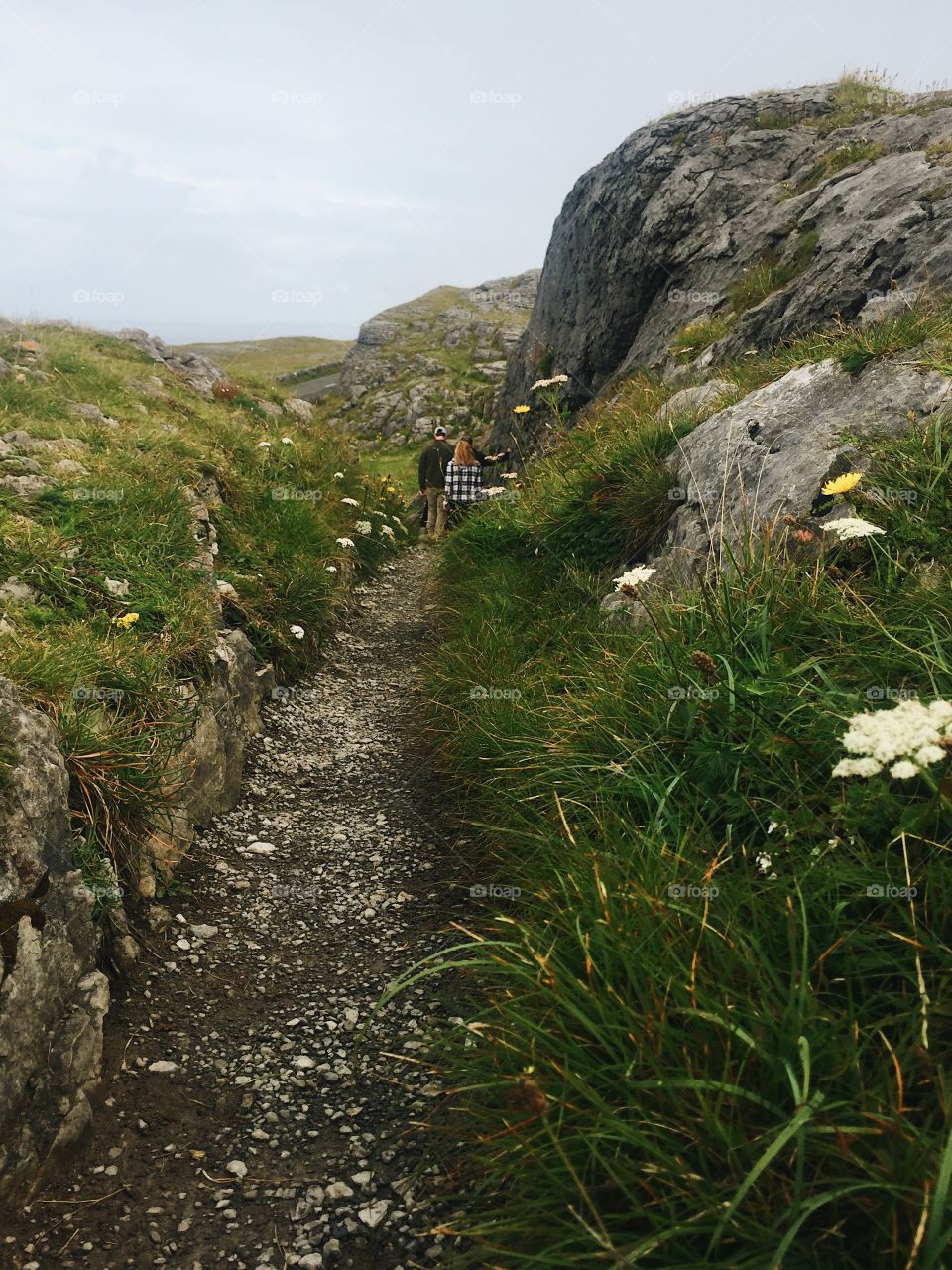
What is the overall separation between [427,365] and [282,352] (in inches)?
2425

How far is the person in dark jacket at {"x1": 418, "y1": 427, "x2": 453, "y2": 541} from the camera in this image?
1591 centimetres

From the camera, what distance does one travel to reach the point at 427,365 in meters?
40.6

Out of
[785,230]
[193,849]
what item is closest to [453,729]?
[193,849]

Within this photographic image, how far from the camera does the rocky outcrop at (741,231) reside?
9438 millimetres

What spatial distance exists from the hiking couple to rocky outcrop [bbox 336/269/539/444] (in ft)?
53.7

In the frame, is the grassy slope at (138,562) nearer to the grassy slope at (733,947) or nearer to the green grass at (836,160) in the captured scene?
the grassy slope at (733,947)

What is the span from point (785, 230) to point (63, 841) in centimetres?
1378

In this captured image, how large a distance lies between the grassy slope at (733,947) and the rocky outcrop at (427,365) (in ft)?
94.7

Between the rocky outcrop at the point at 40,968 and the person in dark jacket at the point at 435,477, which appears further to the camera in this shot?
the person in dark jacket at the point at 435,477

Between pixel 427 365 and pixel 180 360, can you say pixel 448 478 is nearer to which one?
pixel 180 360

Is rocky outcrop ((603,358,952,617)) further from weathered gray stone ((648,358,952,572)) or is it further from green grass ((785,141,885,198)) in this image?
green grass ((785,141,885,198))

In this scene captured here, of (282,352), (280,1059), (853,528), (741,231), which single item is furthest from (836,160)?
(282,352)

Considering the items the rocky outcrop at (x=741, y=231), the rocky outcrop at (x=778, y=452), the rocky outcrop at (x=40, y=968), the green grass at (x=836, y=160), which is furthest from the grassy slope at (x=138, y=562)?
the green grass at (x=836, y=160)

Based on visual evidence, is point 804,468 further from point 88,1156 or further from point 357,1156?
point 88,1156
